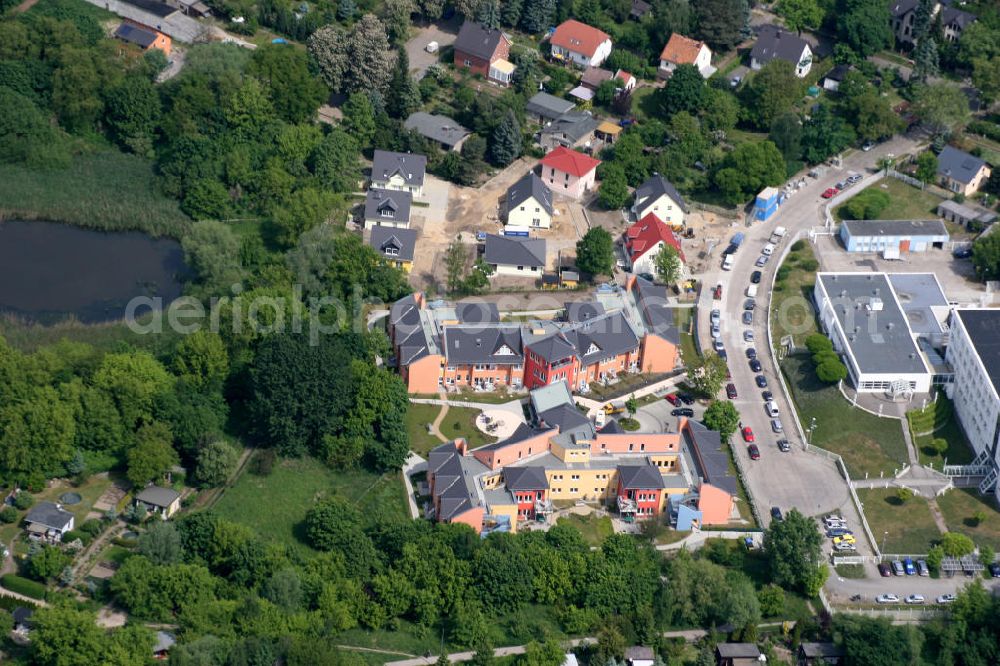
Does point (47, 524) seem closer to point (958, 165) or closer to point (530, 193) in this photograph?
point (530, 193)

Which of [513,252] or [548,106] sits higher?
[548,106]

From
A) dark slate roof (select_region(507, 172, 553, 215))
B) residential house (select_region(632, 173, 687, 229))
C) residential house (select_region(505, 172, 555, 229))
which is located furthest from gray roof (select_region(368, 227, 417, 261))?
residential house (select_region(632, 173, 687, 229))

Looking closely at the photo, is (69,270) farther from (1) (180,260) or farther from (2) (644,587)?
(2) (644,587)

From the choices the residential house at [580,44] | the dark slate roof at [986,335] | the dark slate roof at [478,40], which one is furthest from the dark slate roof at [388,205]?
the dark slate roof at [986,335]

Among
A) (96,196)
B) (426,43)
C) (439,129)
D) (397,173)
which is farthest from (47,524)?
(426,43)

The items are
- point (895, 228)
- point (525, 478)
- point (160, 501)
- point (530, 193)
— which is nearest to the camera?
point (160, 501)

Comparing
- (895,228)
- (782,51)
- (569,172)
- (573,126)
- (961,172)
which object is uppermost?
(961,172)

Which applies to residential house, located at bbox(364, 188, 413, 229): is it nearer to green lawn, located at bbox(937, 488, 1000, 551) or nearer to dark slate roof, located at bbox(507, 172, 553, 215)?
dark slate roof, located at bbox(507, 172, 553, 215)

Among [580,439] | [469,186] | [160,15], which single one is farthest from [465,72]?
[580,439]
